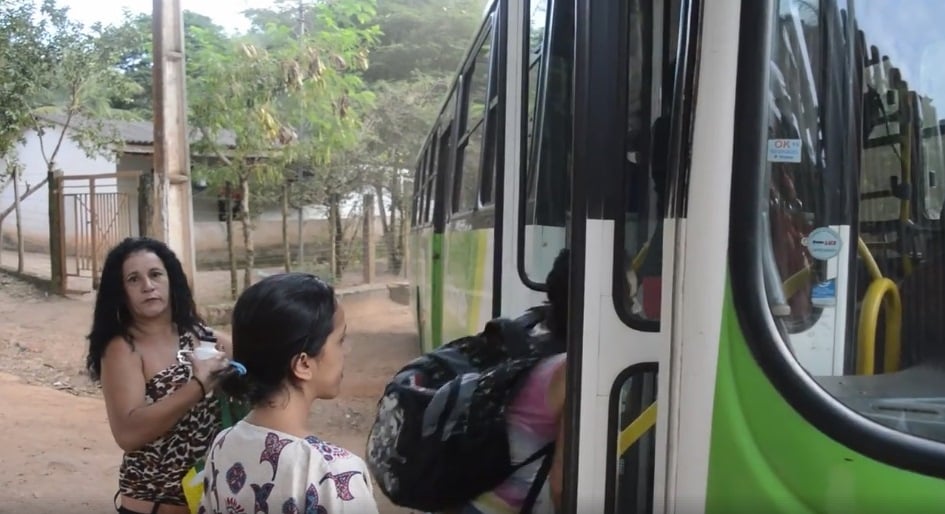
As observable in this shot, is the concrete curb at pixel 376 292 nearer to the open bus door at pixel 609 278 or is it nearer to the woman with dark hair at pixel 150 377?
the woman with dark hair at pixel 150 377

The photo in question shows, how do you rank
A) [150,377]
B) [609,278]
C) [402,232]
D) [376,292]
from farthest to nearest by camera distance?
1. [402,232]
2. [376,292]
3. [150,377]
4. [609,278]

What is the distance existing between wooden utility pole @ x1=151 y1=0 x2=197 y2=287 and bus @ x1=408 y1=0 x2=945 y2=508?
257 inches

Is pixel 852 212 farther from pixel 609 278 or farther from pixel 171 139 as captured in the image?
pixel 171 139

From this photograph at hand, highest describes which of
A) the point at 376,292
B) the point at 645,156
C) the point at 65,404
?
the point at 645,156

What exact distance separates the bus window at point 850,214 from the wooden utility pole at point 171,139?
6.77m

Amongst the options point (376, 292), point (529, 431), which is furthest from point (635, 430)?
point (376, 292)

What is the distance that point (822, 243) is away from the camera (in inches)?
61.4

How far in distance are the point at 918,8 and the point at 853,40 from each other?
0.46ft

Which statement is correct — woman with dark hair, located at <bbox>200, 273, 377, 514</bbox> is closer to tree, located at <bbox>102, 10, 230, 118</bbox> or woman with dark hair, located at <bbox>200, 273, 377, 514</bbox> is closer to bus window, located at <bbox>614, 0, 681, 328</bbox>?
bus window, located at <bbox>614, 0, 681, 328</bbox>

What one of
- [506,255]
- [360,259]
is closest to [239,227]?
[360,259]

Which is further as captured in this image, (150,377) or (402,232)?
(402,232)

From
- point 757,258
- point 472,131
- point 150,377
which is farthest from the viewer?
point 472,131

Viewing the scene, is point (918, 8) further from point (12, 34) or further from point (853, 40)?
point (12, 34)

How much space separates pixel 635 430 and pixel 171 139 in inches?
273
